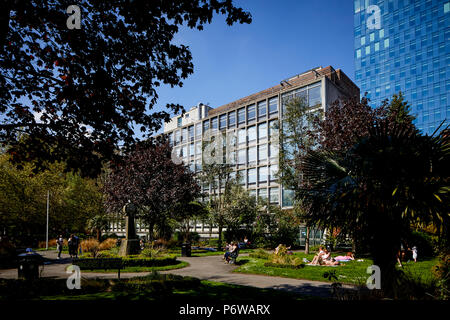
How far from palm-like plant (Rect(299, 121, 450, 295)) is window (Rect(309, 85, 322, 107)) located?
33.8m

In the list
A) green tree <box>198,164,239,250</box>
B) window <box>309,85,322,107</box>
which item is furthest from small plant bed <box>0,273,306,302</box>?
window <box>309,85,322,107</box>

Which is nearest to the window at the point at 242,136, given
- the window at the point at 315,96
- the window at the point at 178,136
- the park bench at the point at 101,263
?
the window at the point at 315,96

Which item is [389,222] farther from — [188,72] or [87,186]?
[87,186]

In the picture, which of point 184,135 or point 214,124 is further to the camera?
point 184,135

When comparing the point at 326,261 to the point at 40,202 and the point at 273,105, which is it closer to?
the point at 40,202

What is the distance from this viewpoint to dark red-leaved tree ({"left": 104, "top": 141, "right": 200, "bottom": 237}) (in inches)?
1145

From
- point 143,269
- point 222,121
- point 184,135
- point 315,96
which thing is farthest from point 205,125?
point 143,269

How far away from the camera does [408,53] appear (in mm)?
75625

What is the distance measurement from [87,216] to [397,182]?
39.8 m

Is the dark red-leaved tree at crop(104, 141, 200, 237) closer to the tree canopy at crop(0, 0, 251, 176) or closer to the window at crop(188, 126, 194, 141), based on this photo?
the tree canopy at crop(0, 0, 251, 176)

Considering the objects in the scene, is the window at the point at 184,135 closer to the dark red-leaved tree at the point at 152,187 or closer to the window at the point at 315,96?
the window at the point at 315,96

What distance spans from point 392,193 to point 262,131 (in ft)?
137

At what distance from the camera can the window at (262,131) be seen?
48031 mm

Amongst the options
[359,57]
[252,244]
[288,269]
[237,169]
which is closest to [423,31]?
[359,57]
